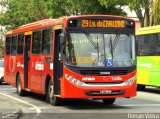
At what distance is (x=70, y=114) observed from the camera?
588 inches

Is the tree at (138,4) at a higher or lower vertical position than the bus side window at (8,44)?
higher

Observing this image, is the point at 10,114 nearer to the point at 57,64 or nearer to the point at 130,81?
the point at 57,64

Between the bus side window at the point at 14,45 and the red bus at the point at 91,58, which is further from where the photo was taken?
the bus side window at the point at 14,45

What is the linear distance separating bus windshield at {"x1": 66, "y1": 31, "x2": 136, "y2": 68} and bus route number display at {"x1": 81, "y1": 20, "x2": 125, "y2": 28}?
258 mm

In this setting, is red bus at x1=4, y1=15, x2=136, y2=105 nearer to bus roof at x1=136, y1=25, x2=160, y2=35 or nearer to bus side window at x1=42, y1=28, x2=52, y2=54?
bus side window at x1=42, y1=28, x2=52, y2=54

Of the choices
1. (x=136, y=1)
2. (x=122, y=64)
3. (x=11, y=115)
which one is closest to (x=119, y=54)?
(x=122, y=64)

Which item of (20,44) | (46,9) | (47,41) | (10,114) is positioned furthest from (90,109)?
(46,9)

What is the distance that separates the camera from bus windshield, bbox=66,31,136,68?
16.1 meters

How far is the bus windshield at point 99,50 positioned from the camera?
16078 mm

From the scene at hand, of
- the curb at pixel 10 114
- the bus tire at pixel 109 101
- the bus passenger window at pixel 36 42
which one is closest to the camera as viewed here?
the curb at pixel 10 114

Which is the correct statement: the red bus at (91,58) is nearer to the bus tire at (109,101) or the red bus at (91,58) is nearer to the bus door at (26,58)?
the bus tire at (109,101)

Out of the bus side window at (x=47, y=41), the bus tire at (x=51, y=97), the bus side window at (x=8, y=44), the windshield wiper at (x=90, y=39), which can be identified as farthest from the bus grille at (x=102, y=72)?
the bus side window at (x=8, y=44)

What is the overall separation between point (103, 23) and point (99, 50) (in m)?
0.90

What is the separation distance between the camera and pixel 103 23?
16.5 m
